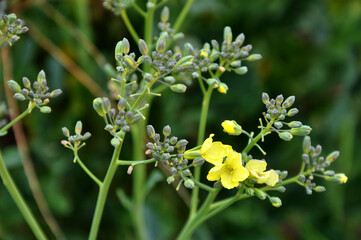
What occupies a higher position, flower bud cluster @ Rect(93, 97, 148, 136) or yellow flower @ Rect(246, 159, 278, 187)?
flower bud cluster @ Rect(93, 97, 148, 136)

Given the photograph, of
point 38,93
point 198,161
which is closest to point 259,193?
point 198,161

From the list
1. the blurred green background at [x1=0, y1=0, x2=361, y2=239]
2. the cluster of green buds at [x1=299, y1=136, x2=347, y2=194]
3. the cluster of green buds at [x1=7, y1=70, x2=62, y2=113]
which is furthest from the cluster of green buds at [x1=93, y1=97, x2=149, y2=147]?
the blurred green background at [x1=0, y1=0, x2=361, y2=239]

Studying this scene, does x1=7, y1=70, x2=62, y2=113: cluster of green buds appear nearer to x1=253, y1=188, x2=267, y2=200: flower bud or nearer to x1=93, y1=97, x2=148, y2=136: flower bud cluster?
x1=93, y1=97, x2=148, y2=136: flower bud cluster

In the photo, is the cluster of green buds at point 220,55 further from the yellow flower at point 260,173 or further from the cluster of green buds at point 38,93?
the cluster of green buds at point 38,93

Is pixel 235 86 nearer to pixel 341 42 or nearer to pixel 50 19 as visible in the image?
pixel 341 42

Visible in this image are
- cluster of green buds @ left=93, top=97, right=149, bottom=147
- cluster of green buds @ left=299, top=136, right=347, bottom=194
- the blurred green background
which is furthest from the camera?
the blurred green background

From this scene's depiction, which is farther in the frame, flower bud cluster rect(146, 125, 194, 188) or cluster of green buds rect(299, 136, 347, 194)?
cluster of green buds rect(299, 136, 347, 194)

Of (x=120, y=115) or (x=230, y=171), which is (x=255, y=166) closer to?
(x=230, y=171)
